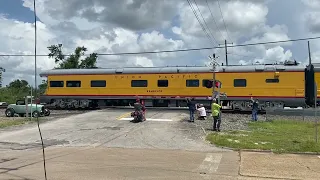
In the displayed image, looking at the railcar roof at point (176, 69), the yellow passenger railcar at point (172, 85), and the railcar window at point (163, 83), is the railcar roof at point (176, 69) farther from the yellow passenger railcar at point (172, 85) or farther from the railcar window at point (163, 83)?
the railcar window at point (163, 83)

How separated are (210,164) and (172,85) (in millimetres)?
19991

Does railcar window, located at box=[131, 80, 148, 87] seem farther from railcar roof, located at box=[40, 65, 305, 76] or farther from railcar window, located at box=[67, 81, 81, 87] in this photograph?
railcar window, located at box=[67, 81, 81, 87]

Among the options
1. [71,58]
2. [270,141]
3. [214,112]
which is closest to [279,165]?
[270,141]

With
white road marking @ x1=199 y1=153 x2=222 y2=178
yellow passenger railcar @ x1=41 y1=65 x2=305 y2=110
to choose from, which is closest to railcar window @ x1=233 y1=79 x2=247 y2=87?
yellow passenger railcar @ x1=41 y1=65 x2=305 y2=110

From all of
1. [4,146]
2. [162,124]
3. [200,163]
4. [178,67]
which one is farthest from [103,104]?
[200,163]

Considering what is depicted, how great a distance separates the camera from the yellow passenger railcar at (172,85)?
92.8ft

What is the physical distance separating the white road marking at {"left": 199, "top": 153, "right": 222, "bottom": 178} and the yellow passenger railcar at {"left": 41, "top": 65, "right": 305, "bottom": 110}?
1713 centimetres

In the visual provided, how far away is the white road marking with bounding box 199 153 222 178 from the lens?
966cm

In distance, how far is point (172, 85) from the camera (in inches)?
1208

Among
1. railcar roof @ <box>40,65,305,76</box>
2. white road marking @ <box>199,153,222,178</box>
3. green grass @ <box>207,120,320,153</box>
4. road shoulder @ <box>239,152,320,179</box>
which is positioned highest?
railcar roof @ <box>40,65,305,76</box>

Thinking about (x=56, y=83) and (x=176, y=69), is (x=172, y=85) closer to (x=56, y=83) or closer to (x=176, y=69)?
(x=176, y=69)

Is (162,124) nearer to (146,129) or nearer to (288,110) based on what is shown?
(146,129)

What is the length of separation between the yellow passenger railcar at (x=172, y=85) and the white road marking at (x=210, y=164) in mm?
17129

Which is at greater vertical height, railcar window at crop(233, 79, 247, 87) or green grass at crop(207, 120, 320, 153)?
railcar window at crop(233, 79, 247, 87)
